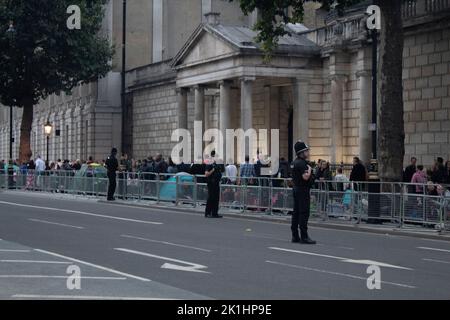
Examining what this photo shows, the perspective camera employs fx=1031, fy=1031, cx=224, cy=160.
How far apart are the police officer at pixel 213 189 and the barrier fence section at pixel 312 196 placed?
1.29 meters

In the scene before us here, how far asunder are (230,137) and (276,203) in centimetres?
1743

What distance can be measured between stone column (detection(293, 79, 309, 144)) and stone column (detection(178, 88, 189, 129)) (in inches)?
313

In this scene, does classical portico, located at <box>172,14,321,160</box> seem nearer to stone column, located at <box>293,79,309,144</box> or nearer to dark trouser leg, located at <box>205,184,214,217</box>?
stone column, located at <box>293,79,309,144</box>

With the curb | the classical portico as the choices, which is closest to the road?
the curb

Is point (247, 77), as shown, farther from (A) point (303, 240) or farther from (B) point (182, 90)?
(A) point (303, 240)

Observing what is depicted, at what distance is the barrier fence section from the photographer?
81.3 ft

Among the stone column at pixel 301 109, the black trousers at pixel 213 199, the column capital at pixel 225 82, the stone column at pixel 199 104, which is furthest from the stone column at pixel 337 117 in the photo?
the black trousers at pixel 213 199

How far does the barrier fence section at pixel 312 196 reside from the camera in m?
24.8

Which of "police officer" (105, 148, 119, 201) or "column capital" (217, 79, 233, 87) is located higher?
"column capital" (217, 79, 233, 87)

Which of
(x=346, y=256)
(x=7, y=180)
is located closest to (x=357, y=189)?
(x=346, y=256)

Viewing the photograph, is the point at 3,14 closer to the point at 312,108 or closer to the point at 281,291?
the point at 312,108

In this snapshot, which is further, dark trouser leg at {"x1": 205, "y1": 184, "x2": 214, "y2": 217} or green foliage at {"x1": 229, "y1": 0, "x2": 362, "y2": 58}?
green foliage at {"x1": 229, "y1": 0, "x2": 362, "y2": 58}

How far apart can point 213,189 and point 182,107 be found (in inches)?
873

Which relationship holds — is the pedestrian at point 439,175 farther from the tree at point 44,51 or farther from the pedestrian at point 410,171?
the tree at point 44,51
